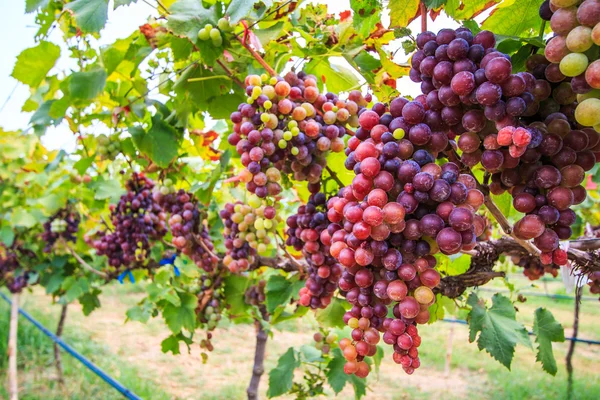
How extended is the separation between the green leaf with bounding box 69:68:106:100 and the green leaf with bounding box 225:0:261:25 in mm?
909

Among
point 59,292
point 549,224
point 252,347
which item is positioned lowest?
point 252,347

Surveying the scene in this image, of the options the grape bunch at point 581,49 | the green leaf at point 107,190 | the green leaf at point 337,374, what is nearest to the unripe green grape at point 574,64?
the grape bunch at point 581,49

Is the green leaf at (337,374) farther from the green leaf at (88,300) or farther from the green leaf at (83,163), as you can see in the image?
the green leaf at (88,300)

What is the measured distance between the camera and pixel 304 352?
2.46 metres

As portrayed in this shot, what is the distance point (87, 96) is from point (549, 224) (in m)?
1.76

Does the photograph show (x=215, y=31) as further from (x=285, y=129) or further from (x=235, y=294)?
(x=235, y=294)

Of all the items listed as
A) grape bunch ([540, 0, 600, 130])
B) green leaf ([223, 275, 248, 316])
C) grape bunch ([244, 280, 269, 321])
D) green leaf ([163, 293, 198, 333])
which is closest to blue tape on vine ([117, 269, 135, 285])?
green leaf ([163, 293, 198, 333])

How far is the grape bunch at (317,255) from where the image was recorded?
1239 mm

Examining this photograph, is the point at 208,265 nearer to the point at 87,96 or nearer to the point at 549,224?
the point at 87,96

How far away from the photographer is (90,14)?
1303mm

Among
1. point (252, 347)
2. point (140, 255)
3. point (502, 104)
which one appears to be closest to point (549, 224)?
point (502, 104)

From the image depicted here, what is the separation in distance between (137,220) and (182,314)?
23.9 inches

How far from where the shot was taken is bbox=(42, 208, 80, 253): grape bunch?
3.59 m

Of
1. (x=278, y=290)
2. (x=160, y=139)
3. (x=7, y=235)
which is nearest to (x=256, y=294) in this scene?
(x=278, y=290)
